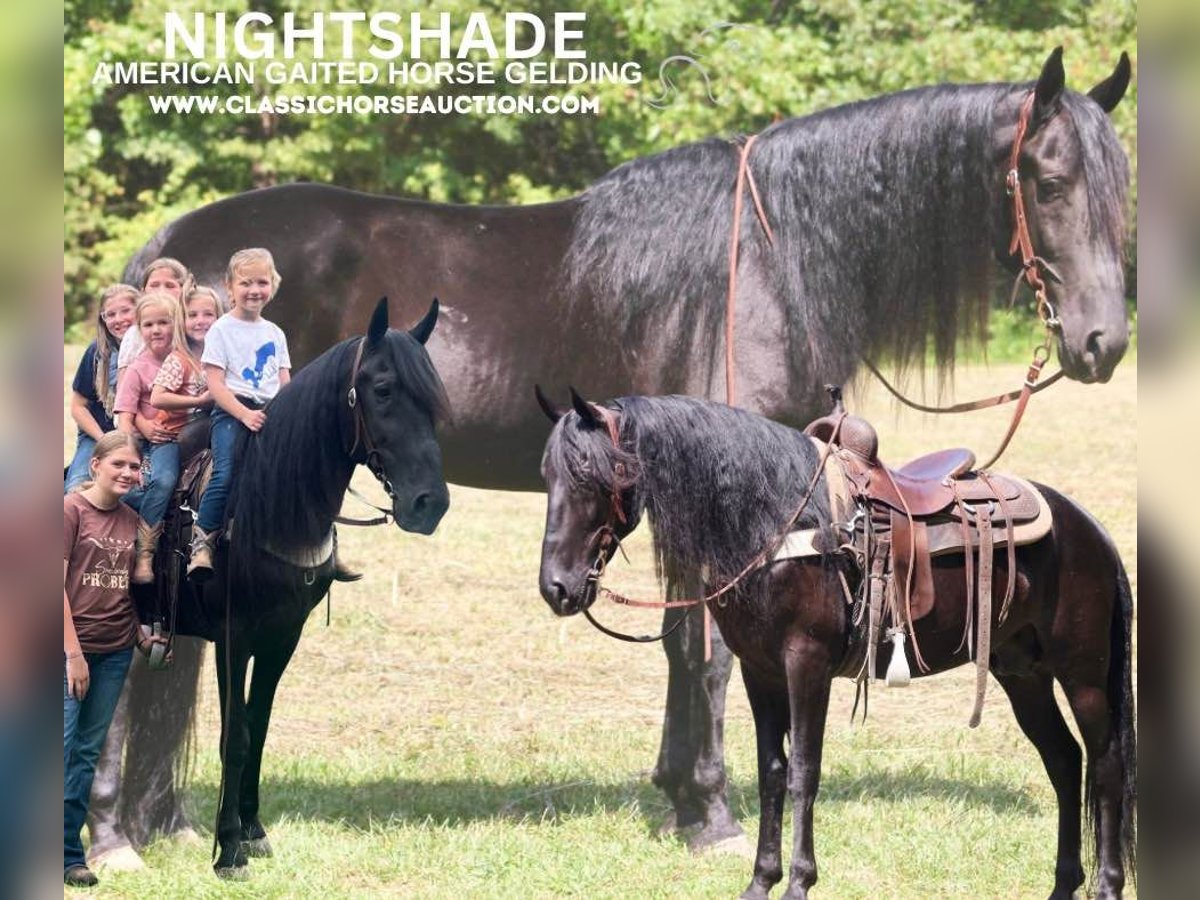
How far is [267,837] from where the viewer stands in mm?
5789

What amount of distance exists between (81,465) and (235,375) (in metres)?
0.60

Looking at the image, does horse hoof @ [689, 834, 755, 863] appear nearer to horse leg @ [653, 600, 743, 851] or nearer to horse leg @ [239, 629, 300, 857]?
horse leg @ [653, 600, 743, 851]

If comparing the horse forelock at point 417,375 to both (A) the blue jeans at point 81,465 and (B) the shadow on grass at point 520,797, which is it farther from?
(B) the shadow on grass at point 520,797

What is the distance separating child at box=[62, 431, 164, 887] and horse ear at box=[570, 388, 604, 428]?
1.44 meters

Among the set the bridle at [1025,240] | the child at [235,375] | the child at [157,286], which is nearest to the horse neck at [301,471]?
the child at [235,375]

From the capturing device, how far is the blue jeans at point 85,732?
16.8 feet

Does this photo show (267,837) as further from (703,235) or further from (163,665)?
(703,235)

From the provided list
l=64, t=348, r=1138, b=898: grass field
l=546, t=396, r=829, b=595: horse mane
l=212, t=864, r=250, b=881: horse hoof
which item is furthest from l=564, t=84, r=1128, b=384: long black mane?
l=212, t=864, r=250, b=881: horse hoof

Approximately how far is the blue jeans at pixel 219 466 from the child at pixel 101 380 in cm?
43

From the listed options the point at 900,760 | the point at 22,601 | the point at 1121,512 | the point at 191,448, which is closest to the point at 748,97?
the point at 1121,512

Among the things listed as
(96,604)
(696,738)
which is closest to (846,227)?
(696,738)

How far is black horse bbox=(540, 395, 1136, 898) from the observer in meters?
4.50

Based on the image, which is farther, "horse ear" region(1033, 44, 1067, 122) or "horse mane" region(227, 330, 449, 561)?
"horse ear" region(1033, 44, 1067, 122)

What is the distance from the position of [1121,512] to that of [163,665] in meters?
7.55
